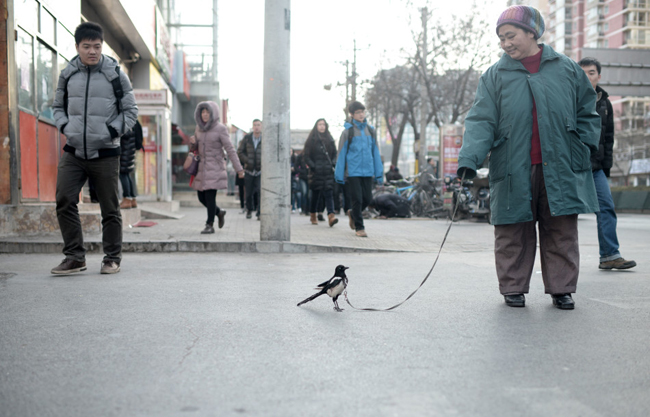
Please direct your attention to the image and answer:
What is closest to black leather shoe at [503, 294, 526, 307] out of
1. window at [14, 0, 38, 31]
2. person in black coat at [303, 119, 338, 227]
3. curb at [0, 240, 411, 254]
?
curb at [0, 240, 411, 254]

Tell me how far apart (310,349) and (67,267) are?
139 inches

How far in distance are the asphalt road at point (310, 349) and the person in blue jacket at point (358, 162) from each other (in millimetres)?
4634

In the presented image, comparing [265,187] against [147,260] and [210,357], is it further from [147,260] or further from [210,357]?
[210,357]

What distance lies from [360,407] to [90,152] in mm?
4349

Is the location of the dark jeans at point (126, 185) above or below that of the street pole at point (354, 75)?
below

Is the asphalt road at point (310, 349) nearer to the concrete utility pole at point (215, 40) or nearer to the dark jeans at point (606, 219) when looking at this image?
the dark jeans at point (606, 219)

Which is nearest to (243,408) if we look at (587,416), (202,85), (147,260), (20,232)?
(587,416)

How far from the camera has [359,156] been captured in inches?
423

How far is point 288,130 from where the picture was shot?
30.4 ft

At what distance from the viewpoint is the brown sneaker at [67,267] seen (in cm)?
634

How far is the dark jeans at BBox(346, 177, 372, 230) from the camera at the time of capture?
10789 millimetres

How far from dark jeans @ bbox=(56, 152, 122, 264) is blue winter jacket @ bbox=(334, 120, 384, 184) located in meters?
4.78

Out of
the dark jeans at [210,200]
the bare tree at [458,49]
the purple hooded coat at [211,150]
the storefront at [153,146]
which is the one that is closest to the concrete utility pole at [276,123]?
the purple hooded coat at [211,150]

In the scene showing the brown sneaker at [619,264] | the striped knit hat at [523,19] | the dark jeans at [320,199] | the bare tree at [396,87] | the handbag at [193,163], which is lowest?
the brown sneaker at [619,264]
